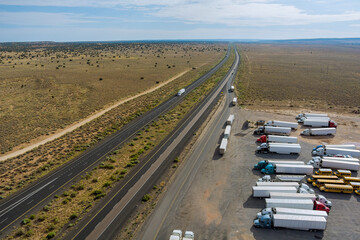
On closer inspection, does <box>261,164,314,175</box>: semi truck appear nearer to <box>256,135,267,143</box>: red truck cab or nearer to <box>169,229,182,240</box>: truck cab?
<box>256,135,267,143</box>: red truck cab

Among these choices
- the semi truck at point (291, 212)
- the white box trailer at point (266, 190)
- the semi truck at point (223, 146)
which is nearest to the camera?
the semi truck at point (291, 212)

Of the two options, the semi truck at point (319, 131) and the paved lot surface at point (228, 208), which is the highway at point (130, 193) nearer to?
the paved lot surface at point (228, 208)

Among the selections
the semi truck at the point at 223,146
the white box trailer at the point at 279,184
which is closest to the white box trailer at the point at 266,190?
the white box trailer at the point at 279,184

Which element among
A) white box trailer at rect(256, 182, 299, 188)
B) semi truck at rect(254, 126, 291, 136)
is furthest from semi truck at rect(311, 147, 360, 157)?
white box trailer at rect(256, 182, 299, 188)

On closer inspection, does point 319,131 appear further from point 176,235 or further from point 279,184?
point 176,235

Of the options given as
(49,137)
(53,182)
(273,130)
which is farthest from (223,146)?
(49,137)

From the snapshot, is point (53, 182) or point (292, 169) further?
point (292, 169)

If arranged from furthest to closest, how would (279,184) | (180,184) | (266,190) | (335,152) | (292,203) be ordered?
(335,152)
(180,184)
(279,184)
(266,190)
(292,203)

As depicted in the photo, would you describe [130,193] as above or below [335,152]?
below

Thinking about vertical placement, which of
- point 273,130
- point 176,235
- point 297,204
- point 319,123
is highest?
point 319,123
